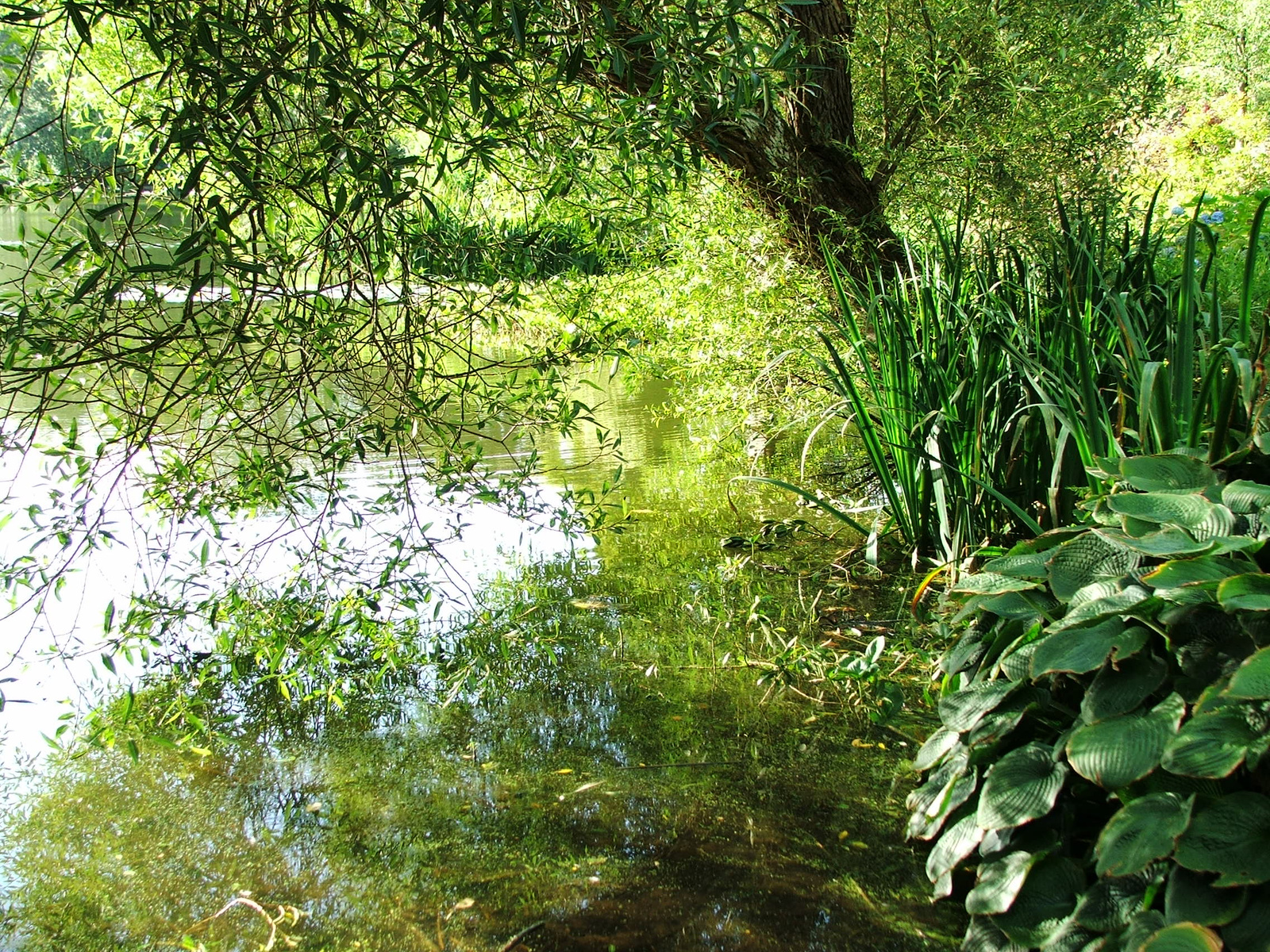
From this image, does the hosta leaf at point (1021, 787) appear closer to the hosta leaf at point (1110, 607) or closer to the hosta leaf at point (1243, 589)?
the hosta leaf at point (1110, 607)

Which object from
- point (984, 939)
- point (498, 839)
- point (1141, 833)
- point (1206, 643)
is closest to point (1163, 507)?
point (1206, 643)

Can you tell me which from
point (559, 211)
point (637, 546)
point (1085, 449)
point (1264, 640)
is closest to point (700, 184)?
point (559, 211)

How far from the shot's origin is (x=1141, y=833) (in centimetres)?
148

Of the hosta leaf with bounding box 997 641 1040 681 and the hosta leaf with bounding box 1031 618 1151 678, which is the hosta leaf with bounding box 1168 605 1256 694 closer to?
the hosta leaf with bounding box 1031 618 1151 678

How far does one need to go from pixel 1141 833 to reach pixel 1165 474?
0.71 m

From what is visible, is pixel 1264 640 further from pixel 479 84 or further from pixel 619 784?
pixel 479 84

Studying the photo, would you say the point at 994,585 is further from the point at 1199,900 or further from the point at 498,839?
the point at 498,839

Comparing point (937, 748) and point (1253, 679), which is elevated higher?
point (1253, 679)

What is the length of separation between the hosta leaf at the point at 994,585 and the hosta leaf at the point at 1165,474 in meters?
0.27

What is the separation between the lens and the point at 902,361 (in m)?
3.55

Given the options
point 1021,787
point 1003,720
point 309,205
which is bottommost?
point 1021,787

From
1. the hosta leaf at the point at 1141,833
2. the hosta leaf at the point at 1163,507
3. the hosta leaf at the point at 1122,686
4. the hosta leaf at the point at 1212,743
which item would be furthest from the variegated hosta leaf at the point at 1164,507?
the hosta leaf at the point at 1141,833

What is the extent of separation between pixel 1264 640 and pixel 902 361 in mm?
2170

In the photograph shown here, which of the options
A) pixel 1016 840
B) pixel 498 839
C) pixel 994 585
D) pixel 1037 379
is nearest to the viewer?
pixel 1016 840
